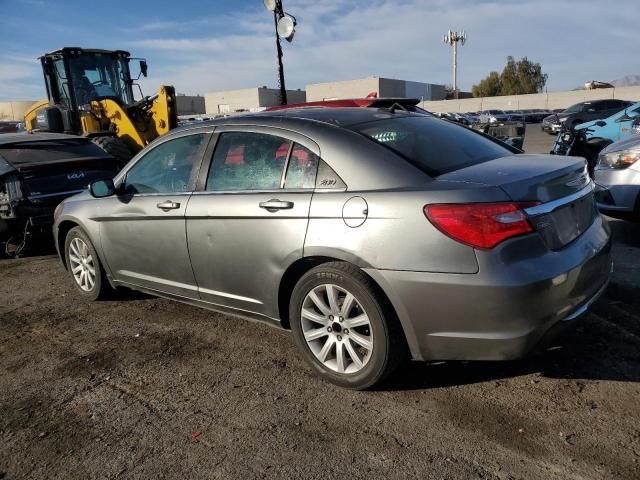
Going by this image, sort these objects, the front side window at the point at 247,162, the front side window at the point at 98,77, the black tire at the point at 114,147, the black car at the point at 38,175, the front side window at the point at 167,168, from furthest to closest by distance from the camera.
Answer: the front side window at the point at 98,77 < the black tire at the point at 114,147 < the black car at the point at 38,175 < the front side window at the point at 167,168 < the front side window at the point at 247,162

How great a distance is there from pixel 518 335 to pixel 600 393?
0.75 metres

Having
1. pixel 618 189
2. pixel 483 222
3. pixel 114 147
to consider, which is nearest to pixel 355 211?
pixel 483 222

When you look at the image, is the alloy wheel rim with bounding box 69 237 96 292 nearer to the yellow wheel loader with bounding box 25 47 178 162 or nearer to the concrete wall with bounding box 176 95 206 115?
the yellow wheel loader with bounding box 25 47 178 162

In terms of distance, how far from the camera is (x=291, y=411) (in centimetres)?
301

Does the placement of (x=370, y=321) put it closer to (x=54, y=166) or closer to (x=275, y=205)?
(x=275, y=205)

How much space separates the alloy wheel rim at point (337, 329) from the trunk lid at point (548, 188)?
2.91 ft

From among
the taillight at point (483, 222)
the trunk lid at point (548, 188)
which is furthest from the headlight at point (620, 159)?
the taillight at point (483, 222)

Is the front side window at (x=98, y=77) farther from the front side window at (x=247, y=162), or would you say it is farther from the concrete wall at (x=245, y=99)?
the concrete wall at (x=245, y=99)

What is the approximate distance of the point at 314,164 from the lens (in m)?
3.26

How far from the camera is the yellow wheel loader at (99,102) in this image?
1147 cm

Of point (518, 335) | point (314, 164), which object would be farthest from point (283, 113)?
point (518, 335)

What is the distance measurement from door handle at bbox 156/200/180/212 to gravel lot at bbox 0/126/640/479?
1006mm

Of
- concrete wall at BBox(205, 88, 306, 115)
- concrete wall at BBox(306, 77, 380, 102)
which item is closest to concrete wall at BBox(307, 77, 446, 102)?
concrete wall at BBox(306, 77, 380, 102)

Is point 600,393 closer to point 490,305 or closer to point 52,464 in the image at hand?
point 490,305
